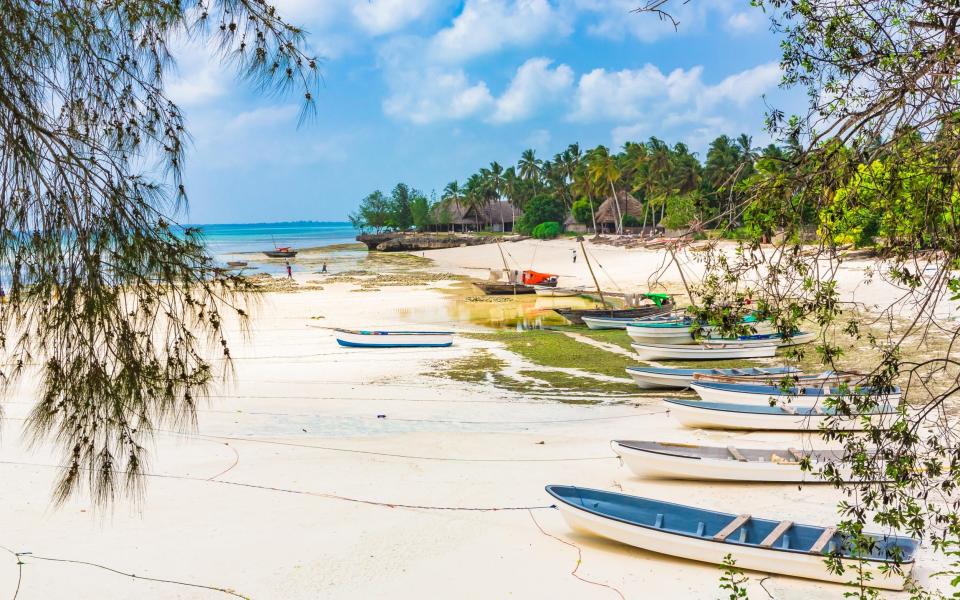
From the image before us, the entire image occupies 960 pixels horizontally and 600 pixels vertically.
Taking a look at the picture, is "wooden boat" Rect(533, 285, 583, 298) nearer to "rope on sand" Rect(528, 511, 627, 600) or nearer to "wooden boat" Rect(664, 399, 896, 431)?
"wooden boat" Rect(664, 399, 896, 431)

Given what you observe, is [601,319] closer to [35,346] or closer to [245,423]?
[245,423]

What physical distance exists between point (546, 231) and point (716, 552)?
67891 mm

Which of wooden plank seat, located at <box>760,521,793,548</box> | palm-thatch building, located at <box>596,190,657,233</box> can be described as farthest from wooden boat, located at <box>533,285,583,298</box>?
palm-thatch building, located at <box>596,190,657,233</box>

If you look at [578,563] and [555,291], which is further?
[555,291]

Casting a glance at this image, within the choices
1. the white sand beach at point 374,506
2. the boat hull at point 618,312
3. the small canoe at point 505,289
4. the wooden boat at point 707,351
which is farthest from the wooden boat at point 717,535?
the small canoe at point 505,289

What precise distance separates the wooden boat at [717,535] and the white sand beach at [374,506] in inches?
7.0

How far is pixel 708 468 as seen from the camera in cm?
857

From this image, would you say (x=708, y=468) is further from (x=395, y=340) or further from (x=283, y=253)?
(x=283, y=253)

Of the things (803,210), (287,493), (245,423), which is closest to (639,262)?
(245,423)

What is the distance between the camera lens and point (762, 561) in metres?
6.27

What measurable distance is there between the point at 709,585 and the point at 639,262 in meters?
40.5

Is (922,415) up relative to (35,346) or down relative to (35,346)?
down

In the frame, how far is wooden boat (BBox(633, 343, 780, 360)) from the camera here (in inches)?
723

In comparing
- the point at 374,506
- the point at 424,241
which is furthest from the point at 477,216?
the point at 374,506
